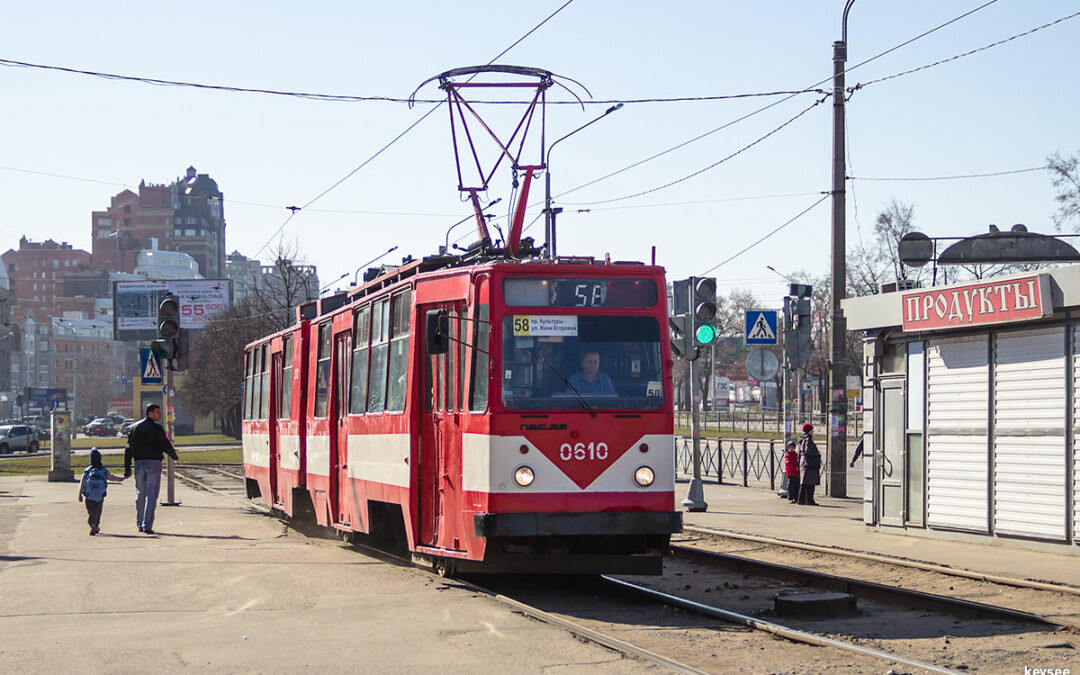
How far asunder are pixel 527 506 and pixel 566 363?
1333mm

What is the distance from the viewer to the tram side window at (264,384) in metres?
21.8

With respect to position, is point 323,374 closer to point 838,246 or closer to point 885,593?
point 885,593

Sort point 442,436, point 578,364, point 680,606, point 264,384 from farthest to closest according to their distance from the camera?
point 264,384
point 442,436
point 578,364
point 680,606

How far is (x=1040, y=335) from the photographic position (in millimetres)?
16016

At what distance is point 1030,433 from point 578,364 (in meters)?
7.20

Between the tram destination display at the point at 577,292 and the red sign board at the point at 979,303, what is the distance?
5.80m

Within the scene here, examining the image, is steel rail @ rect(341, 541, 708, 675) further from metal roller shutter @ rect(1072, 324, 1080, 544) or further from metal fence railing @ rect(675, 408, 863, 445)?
metal fence railing @ rect(675, 408, 863, 445)

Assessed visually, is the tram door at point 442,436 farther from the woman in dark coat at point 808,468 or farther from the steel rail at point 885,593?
the woman in dark coat at point 808,468

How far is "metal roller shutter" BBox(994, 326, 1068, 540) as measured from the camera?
15680mm

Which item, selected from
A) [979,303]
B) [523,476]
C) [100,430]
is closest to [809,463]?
[979,303]

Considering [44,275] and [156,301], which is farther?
[44,275]

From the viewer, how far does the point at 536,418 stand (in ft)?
38.0

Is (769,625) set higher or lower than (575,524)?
lower

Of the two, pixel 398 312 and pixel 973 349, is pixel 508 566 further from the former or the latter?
pixel 973 349
